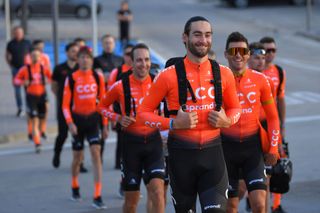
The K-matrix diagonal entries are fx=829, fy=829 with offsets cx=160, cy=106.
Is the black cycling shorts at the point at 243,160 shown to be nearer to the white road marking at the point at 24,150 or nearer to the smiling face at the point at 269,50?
the smiling face at the point at 269,50

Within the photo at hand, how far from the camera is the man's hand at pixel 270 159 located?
28.6 ft

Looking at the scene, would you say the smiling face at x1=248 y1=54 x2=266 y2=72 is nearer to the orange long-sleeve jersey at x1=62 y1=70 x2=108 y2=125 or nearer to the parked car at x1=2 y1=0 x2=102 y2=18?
the orange long-sleeve jersey at x1=62 y1=70 x2=108 y2=125

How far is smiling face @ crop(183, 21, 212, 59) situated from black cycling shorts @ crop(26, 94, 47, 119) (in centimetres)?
946

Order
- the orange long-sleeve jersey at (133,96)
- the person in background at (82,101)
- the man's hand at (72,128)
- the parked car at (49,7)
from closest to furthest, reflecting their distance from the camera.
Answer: the orange long-sleeve jersey at (133,96), the man's hand at (72,128), the person in background at (82,101), the parked car at (49,7)

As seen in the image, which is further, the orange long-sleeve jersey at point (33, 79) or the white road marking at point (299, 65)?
the white road marking at point (299, 65)

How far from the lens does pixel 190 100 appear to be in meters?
7.41

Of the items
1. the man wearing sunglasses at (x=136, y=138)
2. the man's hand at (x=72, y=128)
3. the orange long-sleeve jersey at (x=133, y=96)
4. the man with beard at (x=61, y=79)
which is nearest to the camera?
the man wearing sunglasses at (x=136, y=138)

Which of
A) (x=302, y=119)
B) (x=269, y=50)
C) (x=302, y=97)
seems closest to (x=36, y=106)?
(x=302, y=119)

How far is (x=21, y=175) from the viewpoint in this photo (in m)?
14.0

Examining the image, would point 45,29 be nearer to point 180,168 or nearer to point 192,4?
point 192,4

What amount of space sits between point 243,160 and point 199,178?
1393mm

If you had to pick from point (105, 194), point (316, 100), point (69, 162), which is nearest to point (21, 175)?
point (69, 162)

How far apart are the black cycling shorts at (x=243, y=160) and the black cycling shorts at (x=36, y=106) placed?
8171 mm

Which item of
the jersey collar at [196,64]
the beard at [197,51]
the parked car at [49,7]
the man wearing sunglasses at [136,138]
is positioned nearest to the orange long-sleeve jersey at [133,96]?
the man wearing sunglasses at [136,138]
